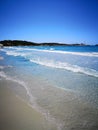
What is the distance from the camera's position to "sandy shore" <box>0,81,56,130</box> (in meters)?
3.95

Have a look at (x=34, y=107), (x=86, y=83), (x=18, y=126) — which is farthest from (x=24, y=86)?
(x=18, y=126)

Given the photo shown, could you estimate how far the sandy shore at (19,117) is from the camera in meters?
3.95

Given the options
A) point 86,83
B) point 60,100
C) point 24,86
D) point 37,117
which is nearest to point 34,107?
point 37,117

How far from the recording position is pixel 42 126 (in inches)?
156

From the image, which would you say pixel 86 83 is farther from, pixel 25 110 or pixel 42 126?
pixel 42 126

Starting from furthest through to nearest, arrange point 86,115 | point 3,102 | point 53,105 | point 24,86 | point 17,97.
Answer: point 24,86, point 17,97, point 3,102, point 53,105, point 86,115

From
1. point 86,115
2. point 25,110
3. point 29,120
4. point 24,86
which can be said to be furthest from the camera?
point 24,86

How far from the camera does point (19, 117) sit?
447 centimetres

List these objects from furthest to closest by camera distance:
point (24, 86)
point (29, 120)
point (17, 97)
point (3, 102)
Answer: point (24, 86)
point (17, 97)
point (3, 102)
point (29, 120)

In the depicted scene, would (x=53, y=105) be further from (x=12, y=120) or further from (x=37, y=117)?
(x=12, y=120)

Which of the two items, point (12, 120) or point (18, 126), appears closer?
point (18, 126)

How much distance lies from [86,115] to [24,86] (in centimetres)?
415

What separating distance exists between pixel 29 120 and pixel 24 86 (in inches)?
148

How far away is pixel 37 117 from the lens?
4484 millimetres
